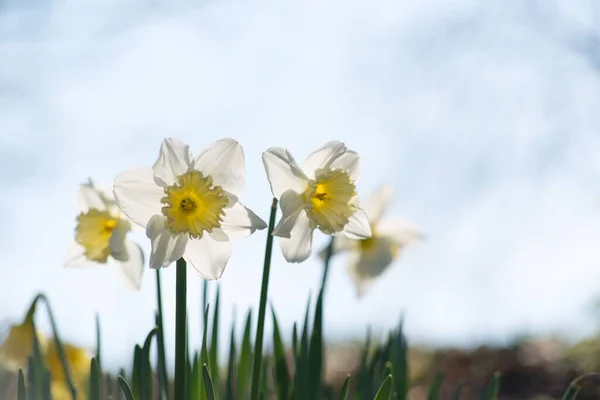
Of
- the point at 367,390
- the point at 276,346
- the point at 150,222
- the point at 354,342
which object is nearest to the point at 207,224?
the point at 150,222

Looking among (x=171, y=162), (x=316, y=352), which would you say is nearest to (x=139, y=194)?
(x=171, y=162)

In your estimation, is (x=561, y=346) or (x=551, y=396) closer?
(x=551, y=396)

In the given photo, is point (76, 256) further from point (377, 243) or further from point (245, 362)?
point (377, 243)

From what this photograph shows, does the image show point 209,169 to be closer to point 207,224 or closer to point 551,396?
point 207,224

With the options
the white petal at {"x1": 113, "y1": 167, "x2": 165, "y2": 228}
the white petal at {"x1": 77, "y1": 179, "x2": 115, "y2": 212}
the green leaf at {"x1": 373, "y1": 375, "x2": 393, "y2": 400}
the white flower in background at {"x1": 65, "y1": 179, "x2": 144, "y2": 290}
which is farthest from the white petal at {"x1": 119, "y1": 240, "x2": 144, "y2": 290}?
the green leaf at {"x1": 373, "y1": 375, "x2": 393, "y2": 400}

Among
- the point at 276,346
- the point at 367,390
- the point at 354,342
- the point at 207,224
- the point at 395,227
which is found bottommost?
the point at 367,390

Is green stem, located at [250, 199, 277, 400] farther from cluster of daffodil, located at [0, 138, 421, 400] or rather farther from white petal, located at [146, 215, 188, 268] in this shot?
white petal, located at [146, 215, 188, 268]

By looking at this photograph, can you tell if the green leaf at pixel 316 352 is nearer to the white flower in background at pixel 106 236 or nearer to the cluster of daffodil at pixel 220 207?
the cluster of daffodil at pixel 220 207

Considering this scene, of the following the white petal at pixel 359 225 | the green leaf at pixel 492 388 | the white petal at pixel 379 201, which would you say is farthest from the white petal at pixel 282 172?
the white petal at pixel 379 201
